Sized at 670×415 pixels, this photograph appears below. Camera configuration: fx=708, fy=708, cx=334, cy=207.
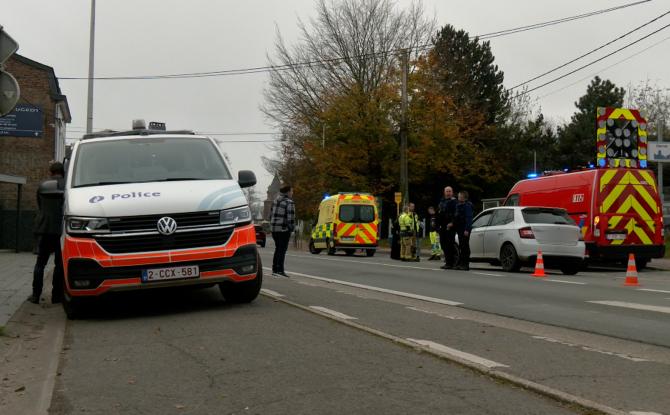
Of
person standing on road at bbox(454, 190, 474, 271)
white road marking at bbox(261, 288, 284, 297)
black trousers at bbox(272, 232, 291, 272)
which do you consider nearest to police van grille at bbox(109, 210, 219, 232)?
white road marking at bbox(261, 288, 284, 297)

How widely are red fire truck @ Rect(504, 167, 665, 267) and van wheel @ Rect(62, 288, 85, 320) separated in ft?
44.1

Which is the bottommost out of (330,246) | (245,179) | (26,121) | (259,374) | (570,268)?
(259,374)

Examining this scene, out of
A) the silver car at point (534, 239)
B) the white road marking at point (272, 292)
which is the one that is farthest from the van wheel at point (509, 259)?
the white road marking at point (272, 292)

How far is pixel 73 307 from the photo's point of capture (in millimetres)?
7703

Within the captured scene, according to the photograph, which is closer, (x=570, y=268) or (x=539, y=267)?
(x=539, y=267)

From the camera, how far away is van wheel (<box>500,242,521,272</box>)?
15945 mm

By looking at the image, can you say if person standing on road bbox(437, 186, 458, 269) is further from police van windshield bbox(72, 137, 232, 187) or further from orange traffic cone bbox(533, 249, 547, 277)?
police van windshield bbox(72, 137, 232, 187)

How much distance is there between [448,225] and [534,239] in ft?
6.68

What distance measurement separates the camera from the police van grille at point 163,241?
727cm

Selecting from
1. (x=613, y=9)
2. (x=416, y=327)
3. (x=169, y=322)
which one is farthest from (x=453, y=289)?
(x=613, y=9)

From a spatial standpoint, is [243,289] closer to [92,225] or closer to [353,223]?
[92,225]

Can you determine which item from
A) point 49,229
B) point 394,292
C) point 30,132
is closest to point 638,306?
point 394,292

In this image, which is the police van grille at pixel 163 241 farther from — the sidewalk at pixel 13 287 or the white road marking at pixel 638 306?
the white road marking at pixel 638 306

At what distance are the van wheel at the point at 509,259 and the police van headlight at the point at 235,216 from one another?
947 cm
